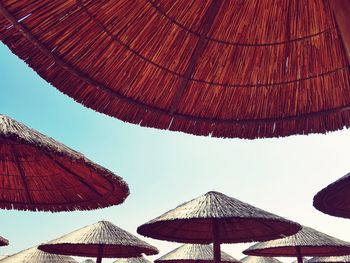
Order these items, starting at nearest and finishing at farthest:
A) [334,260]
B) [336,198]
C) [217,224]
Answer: [336,198], [217,224], [334,260]

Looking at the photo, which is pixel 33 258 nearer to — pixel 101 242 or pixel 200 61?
pixel 101 242

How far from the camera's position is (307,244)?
397 inches

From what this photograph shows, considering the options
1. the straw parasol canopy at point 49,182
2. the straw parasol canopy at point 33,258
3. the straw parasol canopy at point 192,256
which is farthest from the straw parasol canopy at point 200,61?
the straw parasol canopy at point 33,258

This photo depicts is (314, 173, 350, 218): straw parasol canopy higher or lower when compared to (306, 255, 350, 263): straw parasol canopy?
lower

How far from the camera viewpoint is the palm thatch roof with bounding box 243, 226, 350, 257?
10133mm

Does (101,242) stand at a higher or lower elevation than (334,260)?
lower

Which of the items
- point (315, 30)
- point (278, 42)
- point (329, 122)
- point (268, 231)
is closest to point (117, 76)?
point (278, 42)

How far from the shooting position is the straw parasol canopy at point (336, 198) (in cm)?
488

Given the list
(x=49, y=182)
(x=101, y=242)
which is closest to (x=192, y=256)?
(x=101, y=242)

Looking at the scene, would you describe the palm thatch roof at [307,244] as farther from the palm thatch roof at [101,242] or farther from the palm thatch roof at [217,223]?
the palm thatch roof at [101,242]

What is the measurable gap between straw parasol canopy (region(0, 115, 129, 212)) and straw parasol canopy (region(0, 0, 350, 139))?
5.82 feet

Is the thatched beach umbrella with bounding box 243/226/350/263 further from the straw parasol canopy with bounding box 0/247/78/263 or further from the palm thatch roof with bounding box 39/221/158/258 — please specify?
the straw parasol canopy with bounding box 0/247/78/263

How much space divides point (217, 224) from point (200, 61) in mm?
5589

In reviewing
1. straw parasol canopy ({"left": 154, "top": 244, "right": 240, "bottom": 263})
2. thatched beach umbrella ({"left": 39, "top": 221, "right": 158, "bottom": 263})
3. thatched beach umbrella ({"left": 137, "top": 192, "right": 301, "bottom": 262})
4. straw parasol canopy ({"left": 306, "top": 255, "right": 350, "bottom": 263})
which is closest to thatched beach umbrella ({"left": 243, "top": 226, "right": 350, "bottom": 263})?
straw parasol canopy ({"left": 154, "top": 244, "right": 240, "bottom": 263})
